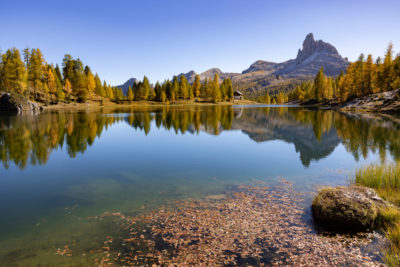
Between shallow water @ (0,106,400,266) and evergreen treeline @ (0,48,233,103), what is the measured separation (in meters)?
63.0

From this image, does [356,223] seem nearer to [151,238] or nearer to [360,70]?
[151,238]

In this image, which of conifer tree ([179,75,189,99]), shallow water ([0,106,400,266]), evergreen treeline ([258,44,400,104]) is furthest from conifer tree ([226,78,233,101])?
shallow water ([0,106,400,266])

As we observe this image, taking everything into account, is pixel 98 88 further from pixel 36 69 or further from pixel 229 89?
pixel 229 89

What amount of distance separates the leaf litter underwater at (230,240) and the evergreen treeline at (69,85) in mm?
91802

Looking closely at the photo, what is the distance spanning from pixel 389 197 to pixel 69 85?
125 meters

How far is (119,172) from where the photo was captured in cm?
1788

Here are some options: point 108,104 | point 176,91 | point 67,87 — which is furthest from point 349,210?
point 176,91

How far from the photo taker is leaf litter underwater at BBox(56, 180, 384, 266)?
25.2 ft

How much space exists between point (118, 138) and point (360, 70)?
98.0m

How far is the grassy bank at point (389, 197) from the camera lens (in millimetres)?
7578

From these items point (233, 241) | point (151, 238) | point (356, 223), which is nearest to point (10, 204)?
point (151, 238)

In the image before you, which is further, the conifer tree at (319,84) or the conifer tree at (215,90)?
the conifer tree at (215,90)

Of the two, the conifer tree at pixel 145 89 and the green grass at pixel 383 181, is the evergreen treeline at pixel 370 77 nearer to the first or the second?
the green grass at pixel 383 181

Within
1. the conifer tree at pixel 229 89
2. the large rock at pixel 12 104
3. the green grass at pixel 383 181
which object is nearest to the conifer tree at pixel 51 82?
the large rock at pixel 12 104
